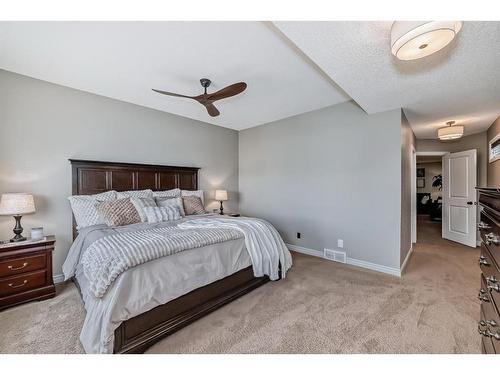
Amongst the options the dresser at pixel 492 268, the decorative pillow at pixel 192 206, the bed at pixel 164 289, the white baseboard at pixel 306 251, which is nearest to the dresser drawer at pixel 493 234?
the dresser at pixel 492 268

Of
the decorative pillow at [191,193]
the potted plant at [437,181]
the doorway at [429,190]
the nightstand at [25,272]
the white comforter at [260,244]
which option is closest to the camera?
the nightstand at [25,272]

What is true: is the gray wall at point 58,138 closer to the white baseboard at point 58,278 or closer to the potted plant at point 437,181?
the white baseboard at point 58,278

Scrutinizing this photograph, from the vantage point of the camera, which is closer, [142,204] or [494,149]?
[142,204]

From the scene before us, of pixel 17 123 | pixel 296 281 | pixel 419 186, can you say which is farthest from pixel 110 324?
pixel 419 186

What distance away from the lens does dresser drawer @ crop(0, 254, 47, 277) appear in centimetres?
219

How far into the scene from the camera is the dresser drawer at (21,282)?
2191 millimetres

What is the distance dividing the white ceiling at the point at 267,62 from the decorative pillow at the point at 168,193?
1464mm

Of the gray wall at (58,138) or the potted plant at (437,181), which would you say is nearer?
the gray wall at (58,138)

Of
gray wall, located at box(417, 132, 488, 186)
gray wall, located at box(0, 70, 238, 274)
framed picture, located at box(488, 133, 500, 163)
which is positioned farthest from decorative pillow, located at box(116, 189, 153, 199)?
gray wall, located at box(417, 132, 488, 186)

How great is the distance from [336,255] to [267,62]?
295cm

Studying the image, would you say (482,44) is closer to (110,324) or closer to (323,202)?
(323,202)

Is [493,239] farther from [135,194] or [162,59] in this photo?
[135,194]

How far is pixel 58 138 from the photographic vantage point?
2936 millimetres

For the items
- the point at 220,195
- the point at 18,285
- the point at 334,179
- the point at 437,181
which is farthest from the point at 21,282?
the point at 437,181
